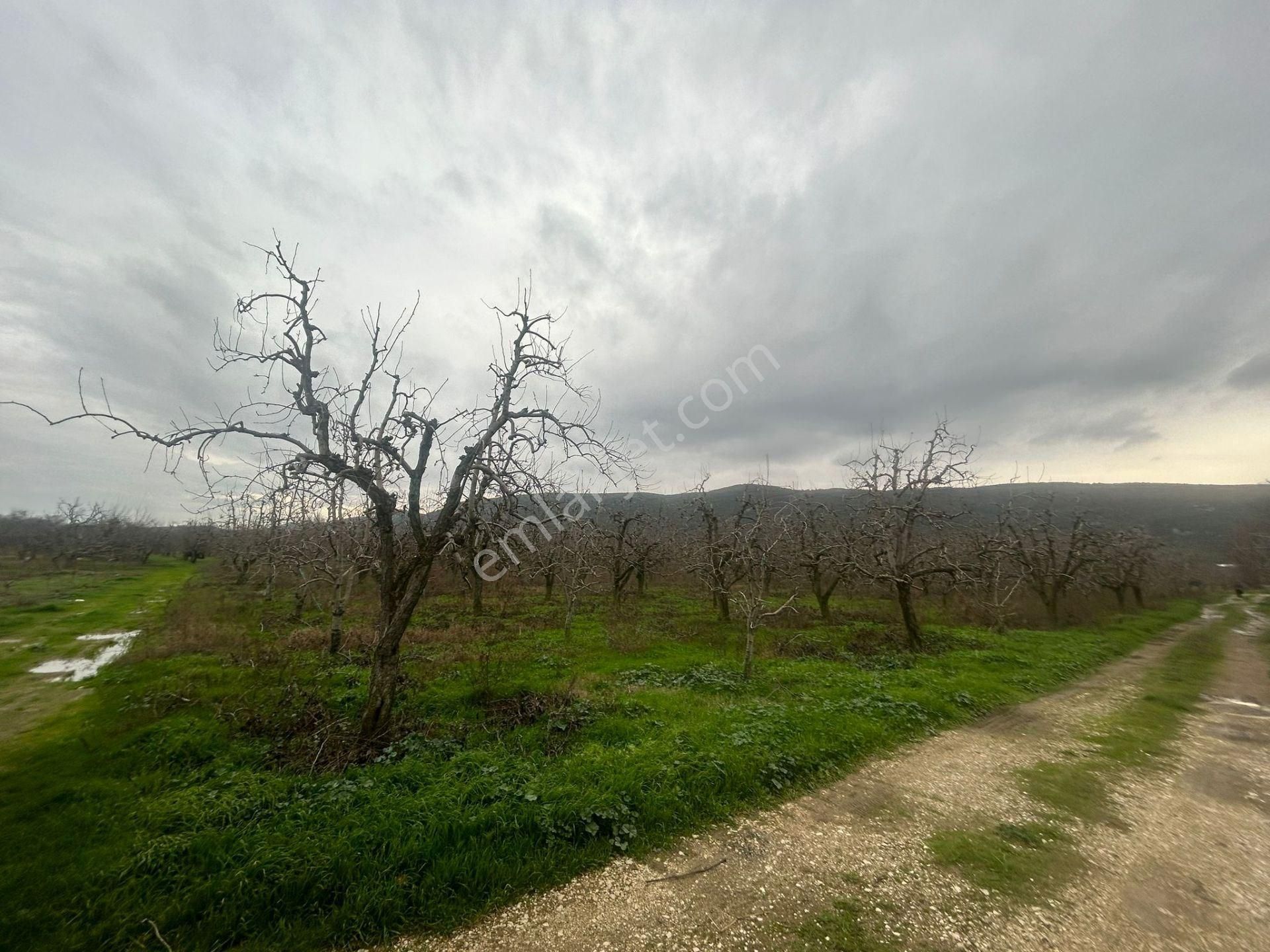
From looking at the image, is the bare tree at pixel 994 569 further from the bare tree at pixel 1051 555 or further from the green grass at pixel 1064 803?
the green grass at pixel 1064 803

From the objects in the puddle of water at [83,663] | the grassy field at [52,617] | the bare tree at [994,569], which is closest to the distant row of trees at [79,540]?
the grassy field at [52,617]

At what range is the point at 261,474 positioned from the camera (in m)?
6.62

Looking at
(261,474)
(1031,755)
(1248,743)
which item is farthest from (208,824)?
(1248,743)

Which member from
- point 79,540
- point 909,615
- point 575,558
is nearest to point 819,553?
point 909,615

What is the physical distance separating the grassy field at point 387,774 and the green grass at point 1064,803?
1.83 meters

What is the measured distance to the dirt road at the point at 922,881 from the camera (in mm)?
4293

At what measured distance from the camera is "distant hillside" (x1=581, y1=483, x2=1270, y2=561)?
208ft

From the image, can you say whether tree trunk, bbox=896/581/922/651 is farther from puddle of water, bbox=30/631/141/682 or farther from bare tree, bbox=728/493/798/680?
puddle of water, bbox=30/631/141/682

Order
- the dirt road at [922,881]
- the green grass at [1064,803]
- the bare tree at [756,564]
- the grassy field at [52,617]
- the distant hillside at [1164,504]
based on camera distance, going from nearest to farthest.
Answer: the dirt road at [922,881]
the green grass at [1064,803]
the grassy field at [52,617]
the bare tree at [756,564]
the distant hillside at [1164,504]

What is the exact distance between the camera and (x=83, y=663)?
40.5 ft

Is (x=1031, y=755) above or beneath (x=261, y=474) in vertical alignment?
beneath

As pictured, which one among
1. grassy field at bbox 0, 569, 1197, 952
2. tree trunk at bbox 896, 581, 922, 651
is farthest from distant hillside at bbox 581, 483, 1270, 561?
grassy field at bbox 0, 569, 1197, 952

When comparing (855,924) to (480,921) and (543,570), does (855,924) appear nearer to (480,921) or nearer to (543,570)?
(480,921)

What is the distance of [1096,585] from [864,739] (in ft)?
132
